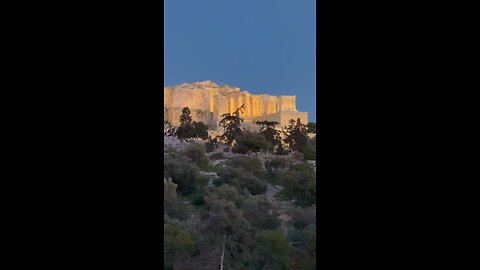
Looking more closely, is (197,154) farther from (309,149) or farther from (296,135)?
(309,149)

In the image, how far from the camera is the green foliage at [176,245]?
4438mm

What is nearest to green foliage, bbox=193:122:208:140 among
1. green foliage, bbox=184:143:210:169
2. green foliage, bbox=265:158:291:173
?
green foliage, bbox=184:143:210:169

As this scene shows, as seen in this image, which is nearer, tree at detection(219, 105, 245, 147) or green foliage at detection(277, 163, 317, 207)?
green foliage at detection(277, 163, 317, 207)

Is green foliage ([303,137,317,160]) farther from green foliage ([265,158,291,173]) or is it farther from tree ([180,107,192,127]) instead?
tree ([180,107,192,127])

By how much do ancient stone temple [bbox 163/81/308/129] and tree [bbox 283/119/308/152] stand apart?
7 centimetres

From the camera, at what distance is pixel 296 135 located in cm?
440

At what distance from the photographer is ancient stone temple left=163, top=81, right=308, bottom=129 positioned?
4441 mm

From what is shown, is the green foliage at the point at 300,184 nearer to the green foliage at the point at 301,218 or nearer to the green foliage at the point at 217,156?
the green foliage at the point at 301,218

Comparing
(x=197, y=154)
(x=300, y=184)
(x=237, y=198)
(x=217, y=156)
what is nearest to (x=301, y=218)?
(x=300, y=184)

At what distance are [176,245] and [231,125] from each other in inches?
50.6

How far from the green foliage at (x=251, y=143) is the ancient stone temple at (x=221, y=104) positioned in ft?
0.49
